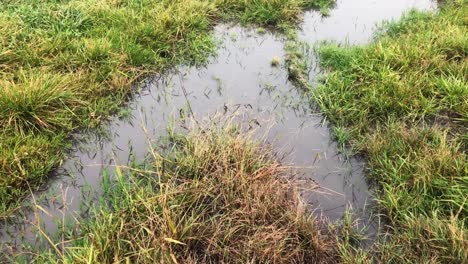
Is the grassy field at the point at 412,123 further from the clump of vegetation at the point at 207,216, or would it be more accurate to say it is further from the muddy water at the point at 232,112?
the clump of vegetation at the point at 207,216

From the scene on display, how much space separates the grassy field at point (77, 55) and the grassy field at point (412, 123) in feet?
5.85

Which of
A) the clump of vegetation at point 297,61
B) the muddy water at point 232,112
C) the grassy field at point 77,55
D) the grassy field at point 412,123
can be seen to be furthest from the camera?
the clump of vegetation at point 297,61

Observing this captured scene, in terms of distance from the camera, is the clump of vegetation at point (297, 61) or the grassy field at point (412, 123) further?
the clump of vegetation at point (297, 61)

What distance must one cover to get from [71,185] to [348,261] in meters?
2.55

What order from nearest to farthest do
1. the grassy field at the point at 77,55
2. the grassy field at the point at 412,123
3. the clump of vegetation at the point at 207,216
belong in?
1. the clump of vegetation at the point at 207,216
2. the grassy field at the point at 412,123
3. the grassy field at the point at 77,55

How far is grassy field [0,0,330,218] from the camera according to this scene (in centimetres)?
420

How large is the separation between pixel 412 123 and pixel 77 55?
404 centimetres

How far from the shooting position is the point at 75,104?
477 cm

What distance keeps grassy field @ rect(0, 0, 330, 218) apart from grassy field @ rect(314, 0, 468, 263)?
1.78m

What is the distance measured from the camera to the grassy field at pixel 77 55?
4195 millimetres

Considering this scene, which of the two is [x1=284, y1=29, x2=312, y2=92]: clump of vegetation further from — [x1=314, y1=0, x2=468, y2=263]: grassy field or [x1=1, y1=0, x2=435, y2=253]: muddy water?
[x1=314, y1=0, x2=468, y2=263]: grassy field

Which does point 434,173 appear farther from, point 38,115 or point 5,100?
point 5,100

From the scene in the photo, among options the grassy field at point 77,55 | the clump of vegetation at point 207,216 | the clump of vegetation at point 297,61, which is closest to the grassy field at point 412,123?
the clump of vegetation at point 297,61

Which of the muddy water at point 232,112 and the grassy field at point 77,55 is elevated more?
the grassy field at point 77,55
